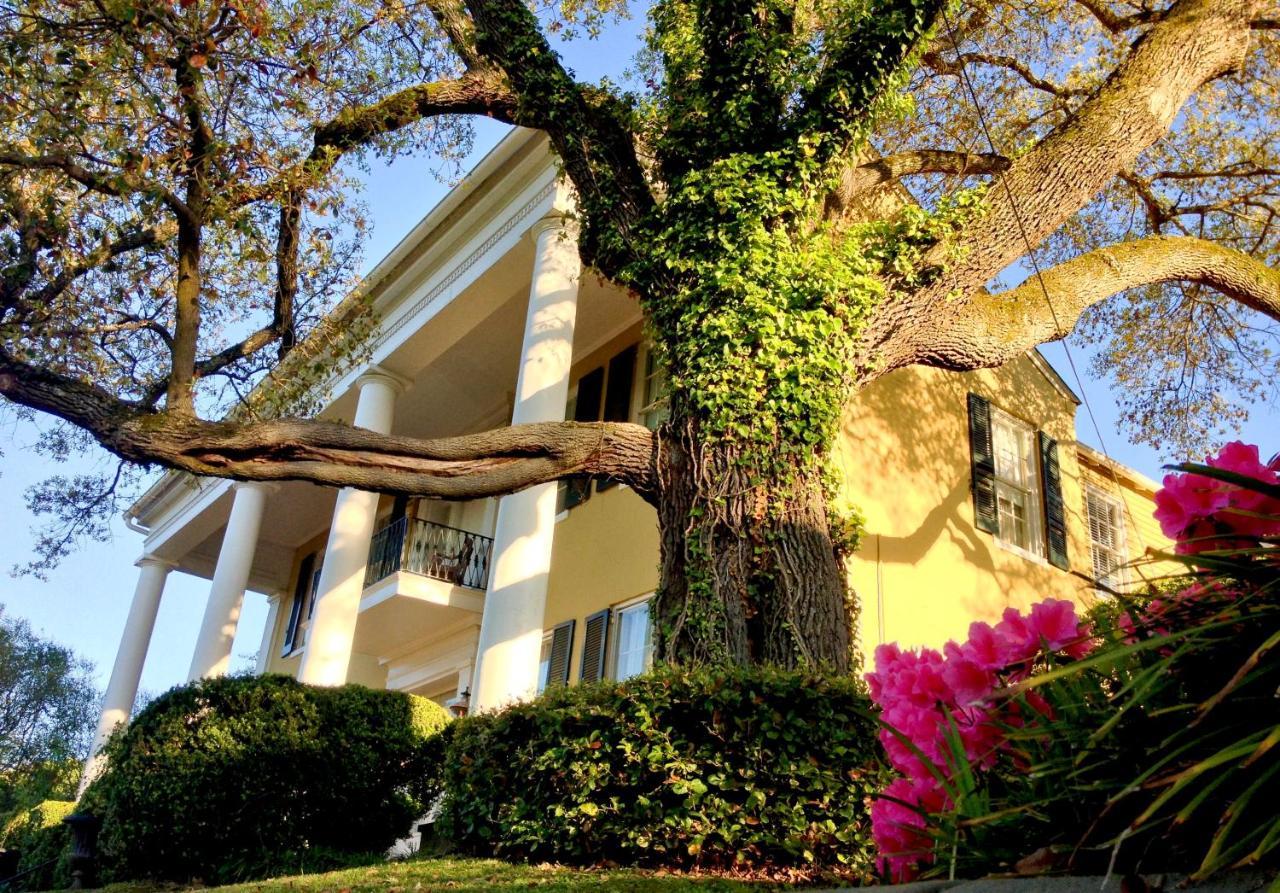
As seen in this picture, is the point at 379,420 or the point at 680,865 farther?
the point at 379,420

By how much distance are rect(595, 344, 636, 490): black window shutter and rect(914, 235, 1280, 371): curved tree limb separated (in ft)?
17.6

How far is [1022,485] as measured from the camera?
44.7 ft

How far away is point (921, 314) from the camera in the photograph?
730 centimetres

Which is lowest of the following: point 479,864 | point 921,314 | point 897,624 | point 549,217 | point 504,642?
point 479,864

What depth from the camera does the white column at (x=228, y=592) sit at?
16.6m

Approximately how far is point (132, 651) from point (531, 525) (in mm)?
14269

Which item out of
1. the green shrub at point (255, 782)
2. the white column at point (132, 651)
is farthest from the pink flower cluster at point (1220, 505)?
the white column at point (132, 651)

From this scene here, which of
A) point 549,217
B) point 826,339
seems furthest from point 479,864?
point 549,217

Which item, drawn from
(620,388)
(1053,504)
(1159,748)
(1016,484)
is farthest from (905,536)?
(1159,748)

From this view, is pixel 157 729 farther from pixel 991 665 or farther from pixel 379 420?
pixel 991 665

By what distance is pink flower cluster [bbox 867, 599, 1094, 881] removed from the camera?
2.05 m

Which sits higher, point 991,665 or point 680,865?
point 991,665

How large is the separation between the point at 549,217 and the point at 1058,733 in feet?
32.9

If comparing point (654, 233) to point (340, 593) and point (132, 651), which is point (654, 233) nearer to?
point (340, 593)
